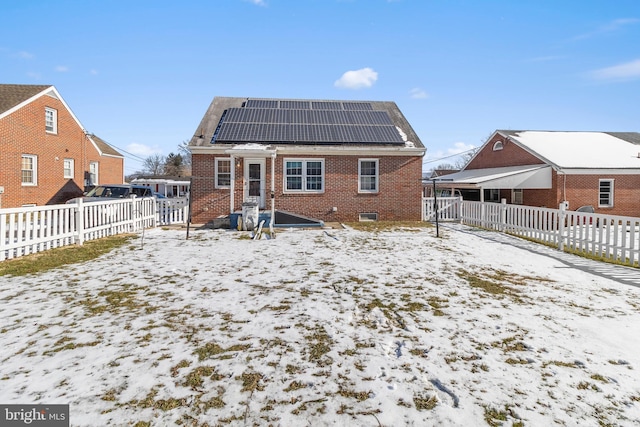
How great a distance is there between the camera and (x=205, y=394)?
2.75 metres

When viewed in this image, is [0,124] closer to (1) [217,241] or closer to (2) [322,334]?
(1) [217,241]

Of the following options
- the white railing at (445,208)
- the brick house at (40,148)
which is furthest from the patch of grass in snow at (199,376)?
the brick house at (40,148)

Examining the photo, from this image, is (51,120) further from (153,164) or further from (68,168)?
(153,164)

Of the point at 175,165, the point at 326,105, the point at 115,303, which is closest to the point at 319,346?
the point at 115,303

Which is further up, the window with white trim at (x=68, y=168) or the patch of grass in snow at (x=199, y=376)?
the window with white trim at (x=68, y=168)

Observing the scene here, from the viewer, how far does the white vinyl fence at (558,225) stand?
7.98 m

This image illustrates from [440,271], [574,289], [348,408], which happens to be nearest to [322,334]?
[348,408]

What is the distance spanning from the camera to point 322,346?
362 cm

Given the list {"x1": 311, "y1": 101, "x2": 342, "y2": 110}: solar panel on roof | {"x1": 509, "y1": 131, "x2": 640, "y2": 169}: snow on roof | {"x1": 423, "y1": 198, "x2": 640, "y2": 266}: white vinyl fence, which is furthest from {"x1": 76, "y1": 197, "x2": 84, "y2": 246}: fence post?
{"x1": 509, "y1": 131, "x2": 640, "y2": 169}: snow on roof

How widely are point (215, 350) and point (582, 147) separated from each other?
2634 centimetres

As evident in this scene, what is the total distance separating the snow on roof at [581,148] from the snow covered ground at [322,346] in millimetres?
16156

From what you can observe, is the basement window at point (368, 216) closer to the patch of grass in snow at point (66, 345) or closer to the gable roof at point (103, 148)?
the patch of grass in snow at point (66, 345)

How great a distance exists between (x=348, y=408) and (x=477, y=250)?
308 inches

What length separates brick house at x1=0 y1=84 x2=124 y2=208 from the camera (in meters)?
17.6
